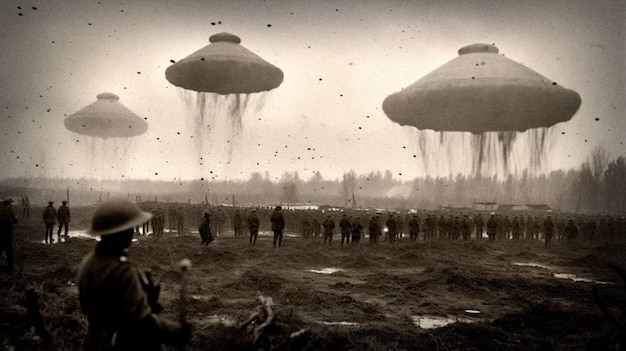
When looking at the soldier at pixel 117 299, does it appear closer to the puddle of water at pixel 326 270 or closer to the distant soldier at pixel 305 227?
the puddle of water at pixel 326 270

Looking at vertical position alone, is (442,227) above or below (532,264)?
above

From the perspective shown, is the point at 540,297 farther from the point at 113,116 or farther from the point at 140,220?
the point at 113,116

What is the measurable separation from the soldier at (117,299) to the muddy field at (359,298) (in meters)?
1.22

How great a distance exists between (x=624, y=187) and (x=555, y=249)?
58.0 m

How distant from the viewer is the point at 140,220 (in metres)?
2.49

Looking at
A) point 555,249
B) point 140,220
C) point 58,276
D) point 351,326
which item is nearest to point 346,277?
point 351,326

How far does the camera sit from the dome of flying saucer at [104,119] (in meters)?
43.8

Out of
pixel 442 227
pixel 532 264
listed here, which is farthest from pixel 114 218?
pixel 442 227

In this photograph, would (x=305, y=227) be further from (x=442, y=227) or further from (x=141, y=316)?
(x=141, y=316)

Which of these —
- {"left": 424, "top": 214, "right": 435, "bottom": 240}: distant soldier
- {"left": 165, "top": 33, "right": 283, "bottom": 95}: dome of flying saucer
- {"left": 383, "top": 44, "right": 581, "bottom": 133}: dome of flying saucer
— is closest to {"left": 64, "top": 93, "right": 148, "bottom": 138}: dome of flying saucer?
{"left": 165, "top": 33, "right": 283, "bottom": 95}: dome of flying saucer

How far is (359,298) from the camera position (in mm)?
8898

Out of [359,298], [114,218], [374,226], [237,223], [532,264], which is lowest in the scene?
[532,264]

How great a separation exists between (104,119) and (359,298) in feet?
139

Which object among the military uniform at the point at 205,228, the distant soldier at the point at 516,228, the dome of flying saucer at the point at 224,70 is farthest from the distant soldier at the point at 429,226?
the dome of flying saucer at the point at 224,70
